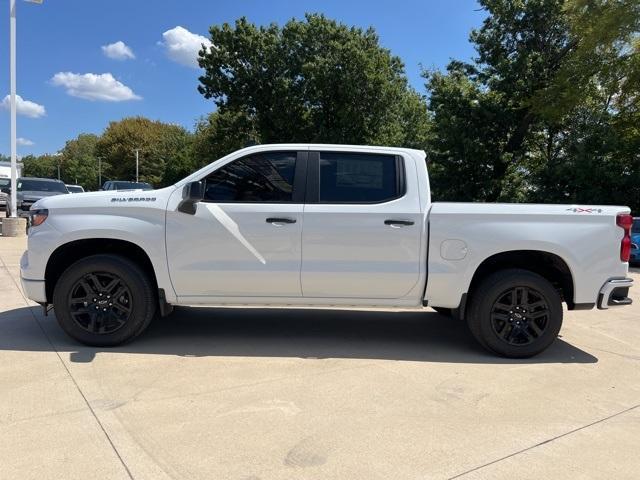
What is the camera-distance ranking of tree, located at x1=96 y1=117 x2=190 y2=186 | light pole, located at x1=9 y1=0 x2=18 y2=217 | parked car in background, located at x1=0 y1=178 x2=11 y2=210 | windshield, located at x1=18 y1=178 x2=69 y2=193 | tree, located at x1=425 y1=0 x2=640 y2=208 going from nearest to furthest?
light pole, located at x1=9 y1=0 x2=18 y2=217 < windshield, located at x1=18 y1=178 x2=69 y2=193 < tree, located at x1=425 y1=0 x2=640 y2=208 < parked car in background, located at x1=0 y1=178 x2=11 y2=210 < tree, located at x1=96 y1=117 x2=190 y2=186

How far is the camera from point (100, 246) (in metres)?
5.14

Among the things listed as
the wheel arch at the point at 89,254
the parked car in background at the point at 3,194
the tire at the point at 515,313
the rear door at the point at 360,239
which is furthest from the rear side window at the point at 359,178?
the parked car in background at the point at 3,194

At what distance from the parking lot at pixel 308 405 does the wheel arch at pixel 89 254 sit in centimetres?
63

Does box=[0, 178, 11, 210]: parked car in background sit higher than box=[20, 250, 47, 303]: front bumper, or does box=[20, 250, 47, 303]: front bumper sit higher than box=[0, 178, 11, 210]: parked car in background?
box=[0, 178, 11, 210]: parked car in background

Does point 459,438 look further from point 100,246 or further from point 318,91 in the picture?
point 318,91

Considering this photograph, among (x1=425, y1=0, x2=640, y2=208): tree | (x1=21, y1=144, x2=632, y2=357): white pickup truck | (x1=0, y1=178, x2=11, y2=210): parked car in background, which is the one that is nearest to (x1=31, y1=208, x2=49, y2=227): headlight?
(x1=21, y1=144, x2=632, y2=357): white pickup truck

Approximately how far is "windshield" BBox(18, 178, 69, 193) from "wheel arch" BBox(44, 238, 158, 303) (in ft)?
49.5

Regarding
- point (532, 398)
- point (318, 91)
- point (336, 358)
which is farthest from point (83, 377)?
point (318, 91)

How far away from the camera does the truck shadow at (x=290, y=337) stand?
16.6ft

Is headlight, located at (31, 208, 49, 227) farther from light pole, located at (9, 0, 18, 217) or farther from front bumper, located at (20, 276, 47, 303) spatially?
light pole, located at (9, 0, 18, 217)

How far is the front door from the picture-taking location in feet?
16.0

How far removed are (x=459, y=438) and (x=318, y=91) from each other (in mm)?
30372

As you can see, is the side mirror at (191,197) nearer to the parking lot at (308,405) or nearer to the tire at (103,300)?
the tire at (103,300)

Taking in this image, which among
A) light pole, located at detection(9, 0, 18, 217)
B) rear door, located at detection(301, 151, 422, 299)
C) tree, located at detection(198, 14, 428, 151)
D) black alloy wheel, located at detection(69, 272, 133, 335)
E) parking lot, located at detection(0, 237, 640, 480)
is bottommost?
parking lot, located at detection(0, 237, 640, 480)
